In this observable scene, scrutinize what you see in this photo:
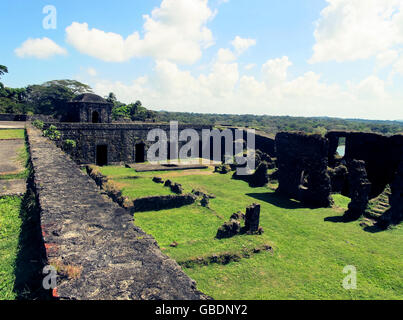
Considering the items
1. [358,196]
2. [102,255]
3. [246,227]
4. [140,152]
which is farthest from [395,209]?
[140,152]

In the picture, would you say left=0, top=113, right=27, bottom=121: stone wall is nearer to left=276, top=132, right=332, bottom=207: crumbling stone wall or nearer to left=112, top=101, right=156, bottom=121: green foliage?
left=112, top=101, right=156, bottom=121: green foliage

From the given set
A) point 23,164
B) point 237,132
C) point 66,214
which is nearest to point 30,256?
point 66,214

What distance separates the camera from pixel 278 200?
46.0ft

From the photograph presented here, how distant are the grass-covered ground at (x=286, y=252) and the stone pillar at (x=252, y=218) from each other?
44 centimetres

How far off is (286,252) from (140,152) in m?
18.2

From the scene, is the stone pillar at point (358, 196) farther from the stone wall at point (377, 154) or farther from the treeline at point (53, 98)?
the treeline at point (53, 98)

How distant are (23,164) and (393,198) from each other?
13767 millimetres

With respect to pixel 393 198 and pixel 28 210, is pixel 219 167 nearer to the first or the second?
pixel 393 198

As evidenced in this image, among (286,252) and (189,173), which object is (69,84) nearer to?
(189,173)

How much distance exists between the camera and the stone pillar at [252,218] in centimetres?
912

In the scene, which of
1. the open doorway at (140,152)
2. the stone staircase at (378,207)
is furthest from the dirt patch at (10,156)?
the stone staircase at (378,207)

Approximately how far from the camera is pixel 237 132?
90.1 ft

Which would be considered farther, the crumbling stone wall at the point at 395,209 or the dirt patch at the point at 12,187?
the crumbling stone wall at the point at 395,209

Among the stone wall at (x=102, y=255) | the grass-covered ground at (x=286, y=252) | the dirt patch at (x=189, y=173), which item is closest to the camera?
the stone wall at (x=102, y=255)
